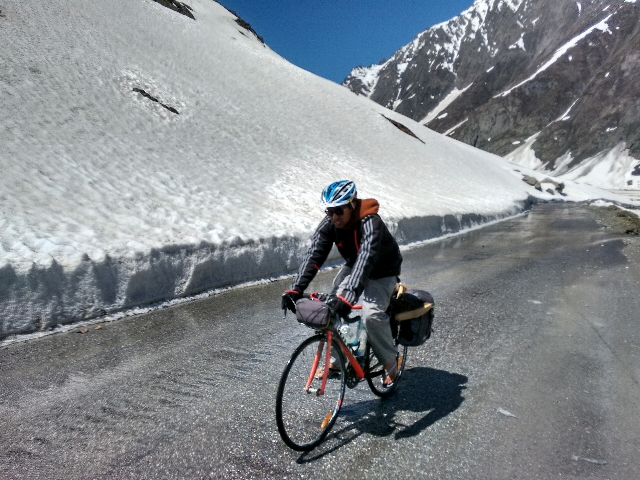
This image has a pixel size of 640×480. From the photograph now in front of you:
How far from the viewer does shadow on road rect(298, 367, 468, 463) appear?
402 centimetres

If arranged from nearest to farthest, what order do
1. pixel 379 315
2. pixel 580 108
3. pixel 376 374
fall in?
pixel 379 315 → pixel 376 374 → pixel 580 108

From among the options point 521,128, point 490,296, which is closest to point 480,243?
point 490,296

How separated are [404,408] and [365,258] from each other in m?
1.52

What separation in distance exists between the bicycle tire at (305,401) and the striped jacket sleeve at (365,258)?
17.0 inches

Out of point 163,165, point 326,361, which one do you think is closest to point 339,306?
point 326,361

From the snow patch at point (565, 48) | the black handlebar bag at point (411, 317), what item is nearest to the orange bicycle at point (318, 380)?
the black handlebar bag at point (411, 317)

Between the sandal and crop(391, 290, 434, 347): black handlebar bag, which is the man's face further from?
the sandal

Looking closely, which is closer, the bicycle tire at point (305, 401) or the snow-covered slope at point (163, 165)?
the bicycle tire at point (305, 401)

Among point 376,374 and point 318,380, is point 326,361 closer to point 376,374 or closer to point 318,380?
point 318,380

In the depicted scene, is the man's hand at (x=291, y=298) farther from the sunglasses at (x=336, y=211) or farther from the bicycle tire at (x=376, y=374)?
the bicycle tire at (x=376, y=374)

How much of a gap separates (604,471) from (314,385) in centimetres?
216

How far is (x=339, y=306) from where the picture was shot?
370 centimetres

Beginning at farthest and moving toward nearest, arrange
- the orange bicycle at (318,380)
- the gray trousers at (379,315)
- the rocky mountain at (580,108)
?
the rocky mountain at (580,108), the gray trousers at (379,315), the orange bicycle at (318,380)

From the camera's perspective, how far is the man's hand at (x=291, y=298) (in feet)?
12.9
